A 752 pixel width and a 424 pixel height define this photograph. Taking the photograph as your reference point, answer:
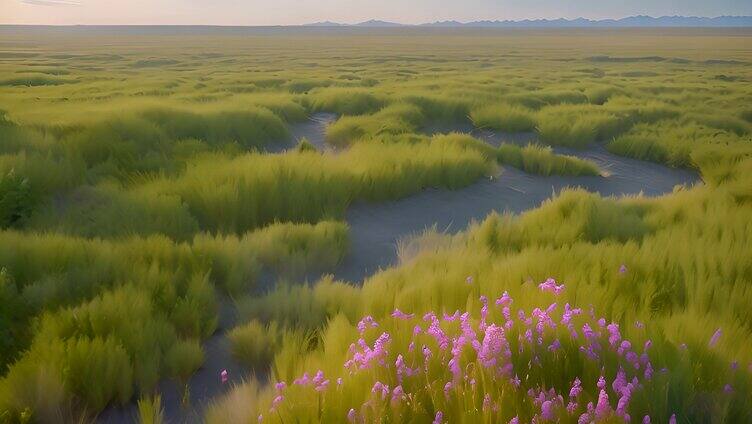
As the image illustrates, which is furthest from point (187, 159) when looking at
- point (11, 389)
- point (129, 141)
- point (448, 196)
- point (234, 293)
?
point (11, 389)

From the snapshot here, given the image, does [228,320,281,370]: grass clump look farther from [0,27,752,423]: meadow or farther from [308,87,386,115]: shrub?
[308,87,386,115]: shrub

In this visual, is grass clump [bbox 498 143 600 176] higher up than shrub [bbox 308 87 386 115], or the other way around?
shrub [bbox 308 87 386 115]

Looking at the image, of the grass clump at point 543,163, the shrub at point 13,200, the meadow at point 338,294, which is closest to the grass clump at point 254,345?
the meadow at point 338,294

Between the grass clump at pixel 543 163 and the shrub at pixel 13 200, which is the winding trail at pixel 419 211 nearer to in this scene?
the grass clump at pixel 543 163

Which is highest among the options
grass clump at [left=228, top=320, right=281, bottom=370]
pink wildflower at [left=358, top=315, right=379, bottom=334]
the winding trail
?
pink wildflower at [left=358, top=315, right=379, bottom=334]

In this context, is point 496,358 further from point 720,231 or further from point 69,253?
point 720,231

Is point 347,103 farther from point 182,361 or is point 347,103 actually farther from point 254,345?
point 182,361

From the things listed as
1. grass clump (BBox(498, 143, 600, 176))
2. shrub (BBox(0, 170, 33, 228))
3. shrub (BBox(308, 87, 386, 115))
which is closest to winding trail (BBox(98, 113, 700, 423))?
grass clump (BBox(498, 143, 600, 176))
